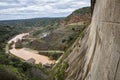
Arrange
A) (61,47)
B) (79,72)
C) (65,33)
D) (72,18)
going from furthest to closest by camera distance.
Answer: (72,18)
(65,33)
(61,47)
(79,72)

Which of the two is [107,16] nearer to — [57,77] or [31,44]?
[57,77]

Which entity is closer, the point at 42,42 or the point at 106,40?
the point at 106,40

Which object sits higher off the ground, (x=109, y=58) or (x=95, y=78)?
(x=109, y=58)

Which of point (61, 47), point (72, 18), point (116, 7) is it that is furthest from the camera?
point (72, 18)

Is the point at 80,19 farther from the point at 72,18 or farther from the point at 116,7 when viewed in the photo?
the point at 116,7

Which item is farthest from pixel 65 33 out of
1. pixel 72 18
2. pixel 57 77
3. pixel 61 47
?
pixel 57 77

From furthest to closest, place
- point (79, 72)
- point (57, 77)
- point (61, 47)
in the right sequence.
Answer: point (61, 47) < point (57, 77) < point (79, 72)

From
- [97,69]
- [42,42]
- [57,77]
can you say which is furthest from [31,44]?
[97,69]

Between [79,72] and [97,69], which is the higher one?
[97,69]

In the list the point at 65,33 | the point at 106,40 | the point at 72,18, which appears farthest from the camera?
the point at 72,18
